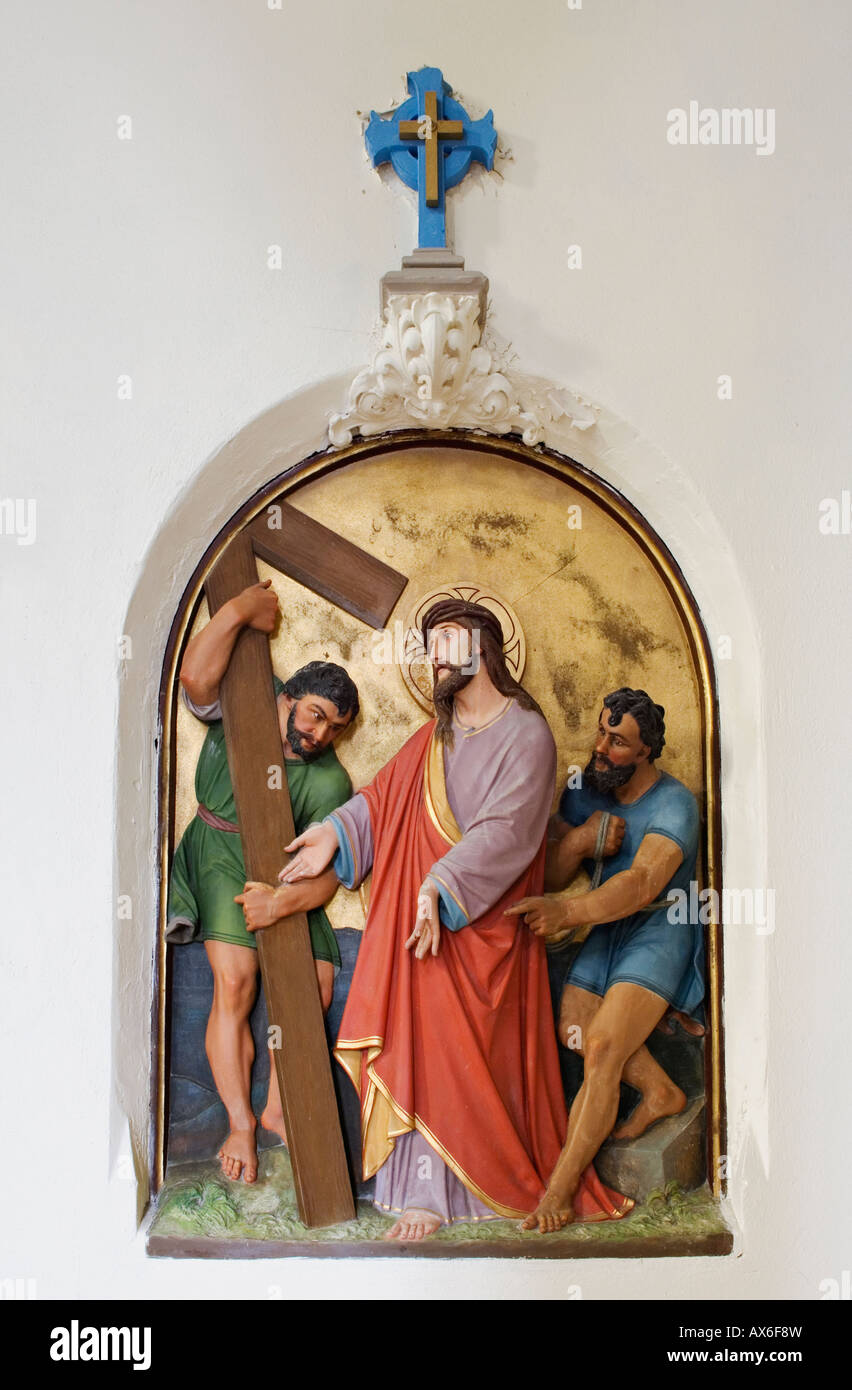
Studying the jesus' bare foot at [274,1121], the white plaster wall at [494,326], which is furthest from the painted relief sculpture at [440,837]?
the white plaster wall at [494,326]

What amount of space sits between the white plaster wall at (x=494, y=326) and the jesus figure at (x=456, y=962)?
0.58 meters

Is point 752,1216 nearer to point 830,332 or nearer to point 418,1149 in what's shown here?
point 418,1149

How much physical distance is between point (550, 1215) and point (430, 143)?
3.09 metres

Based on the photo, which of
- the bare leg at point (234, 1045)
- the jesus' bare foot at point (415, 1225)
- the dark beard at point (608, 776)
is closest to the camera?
the jesus' bare foot at point (415, 1225)

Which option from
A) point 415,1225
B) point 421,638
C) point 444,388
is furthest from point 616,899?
point 444,388

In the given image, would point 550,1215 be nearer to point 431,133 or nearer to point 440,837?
point 440,837

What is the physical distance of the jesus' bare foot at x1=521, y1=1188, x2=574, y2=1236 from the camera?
148 inches

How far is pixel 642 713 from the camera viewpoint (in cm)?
396

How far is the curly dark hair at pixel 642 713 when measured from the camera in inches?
156

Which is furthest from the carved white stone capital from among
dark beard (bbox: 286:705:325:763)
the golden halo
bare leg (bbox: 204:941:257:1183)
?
bare leg (bbox: 204:941:257:1183)

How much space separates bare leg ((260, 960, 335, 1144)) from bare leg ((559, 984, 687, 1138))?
0.67m

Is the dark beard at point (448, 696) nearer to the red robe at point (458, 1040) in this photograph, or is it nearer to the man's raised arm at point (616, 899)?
the red robe at point (458, 1040)

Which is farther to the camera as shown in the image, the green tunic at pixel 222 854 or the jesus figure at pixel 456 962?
the green tunic at pixel 222 854
